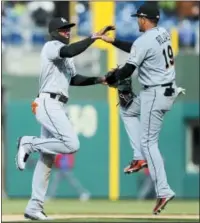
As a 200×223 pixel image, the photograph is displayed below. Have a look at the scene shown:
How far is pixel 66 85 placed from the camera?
33.4 ft

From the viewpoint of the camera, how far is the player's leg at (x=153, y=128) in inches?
388

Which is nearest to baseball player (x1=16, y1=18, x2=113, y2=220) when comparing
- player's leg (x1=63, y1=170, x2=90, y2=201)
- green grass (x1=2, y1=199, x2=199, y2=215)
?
green grass (x1=2, y1=199, x2=199, y2=215)

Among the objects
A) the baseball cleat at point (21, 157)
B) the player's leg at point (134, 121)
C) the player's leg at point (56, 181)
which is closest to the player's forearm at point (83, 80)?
the player's leg at point (134, 121)

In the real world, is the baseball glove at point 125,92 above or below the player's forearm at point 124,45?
below

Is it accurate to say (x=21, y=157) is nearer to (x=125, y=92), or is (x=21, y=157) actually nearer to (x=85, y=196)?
(x=125, y=92)

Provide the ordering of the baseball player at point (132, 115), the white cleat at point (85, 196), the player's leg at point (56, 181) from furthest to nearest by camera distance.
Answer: the player's leg at point (56, 181), the white cleat at point (85, 196), the baseball player at point (132, 115)

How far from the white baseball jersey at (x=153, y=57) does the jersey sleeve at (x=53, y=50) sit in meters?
0.79

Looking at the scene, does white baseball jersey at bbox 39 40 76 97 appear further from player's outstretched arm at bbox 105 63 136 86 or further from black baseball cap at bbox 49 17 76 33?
player's outstretched arm at bbox 105 63 136 86

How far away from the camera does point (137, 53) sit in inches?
379

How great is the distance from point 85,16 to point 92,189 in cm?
366

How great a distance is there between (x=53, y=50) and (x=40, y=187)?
5.07ft

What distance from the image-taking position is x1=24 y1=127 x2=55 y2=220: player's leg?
10156mm

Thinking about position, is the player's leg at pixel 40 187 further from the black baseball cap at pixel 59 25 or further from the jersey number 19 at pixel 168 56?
the jersey number 19 at pixel 168 56

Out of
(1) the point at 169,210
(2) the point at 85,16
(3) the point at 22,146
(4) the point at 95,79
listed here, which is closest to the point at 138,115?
(4) the point at 95,79
